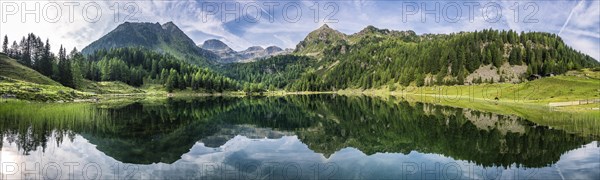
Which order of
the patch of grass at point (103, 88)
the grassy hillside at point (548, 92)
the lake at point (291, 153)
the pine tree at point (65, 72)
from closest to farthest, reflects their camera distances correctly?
the lake at point (291, 153)
the grassy hillside at point (548, 92)
the pine tree at point (65, 72)
the patch of grass at point (103, 88)

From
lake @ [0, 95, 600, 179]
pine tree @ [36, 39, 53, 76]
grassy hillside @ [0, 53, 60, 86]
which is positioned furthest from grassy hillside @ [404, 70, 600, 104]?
pine tree @ [36, 39, 53, 76]

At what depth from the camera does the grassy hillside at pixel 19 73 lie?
129625 millimetres

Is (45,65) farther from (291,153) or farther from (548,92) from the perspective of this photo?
(548,92)

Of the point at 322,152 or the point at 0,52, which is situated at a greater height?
the point at 0,52

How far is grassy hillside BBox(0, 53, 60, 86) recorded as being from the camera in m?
130

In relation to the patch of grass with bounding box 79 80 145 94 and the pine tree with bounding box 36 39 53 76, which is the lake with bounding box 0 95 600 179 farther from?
the patch of grass with bounding box 79 80 145 94

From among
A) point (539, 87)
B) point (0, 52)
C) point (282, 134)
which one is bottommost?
point (282, 134)

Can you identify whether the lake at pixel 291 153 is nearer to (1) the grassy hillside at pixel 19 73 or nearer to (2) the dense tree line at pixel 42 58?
(1) the grassy hillside at pixel 19 73

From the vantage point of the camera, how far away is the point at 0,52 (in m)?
158

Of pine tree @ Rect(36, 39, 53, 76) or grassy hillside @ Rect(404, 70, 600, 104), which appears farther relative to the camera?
pine tree @ Rect(36, 39, 53, 76)

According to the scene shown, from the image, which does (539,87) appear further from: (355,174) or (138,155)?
(138,155)

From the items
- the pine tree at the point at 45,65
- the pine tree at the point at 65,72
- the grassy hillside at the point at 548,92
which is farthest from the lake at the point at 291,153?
the pine tree at the point at 45,65

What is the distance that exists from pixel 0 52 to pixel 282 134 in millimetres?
172402

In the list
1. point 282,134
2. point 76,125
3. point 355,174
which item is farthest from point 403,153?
point 76,125
